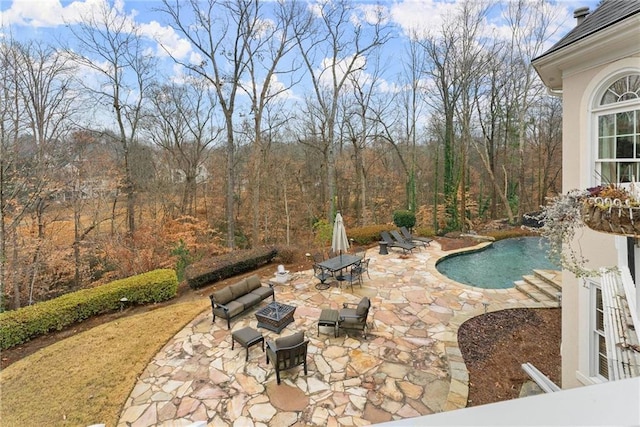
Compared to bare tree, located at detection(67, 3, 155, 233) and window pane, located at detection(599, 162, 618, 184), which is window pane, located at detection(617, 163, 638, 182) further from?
bare tree, located at detection(67, 3, 155, 233)

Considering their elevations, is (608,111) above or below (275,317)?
above

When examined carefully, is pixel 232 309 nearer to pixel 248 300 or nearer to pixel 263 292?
pixel 248 300

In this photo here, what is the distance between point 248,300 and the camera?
23.7 ft

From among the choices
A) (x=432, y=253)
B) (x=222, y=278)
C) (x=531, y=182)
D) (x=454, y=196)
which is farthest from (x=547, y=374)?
(x=531, y=182)

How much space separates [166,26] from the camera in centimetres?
1239

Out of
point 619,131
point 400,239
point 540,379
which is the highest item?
point 619,131

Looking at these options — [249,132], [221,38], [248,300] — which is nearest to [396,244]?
[248,300]

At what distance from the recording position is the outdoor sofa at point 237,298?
6.69 m

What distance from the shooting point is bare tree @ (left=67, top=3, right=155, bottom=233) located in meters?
12.1

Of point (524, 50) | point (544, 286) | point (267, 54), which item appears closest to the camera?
point (544, 286)

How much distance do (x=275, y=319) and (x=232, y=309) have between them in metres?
1.18

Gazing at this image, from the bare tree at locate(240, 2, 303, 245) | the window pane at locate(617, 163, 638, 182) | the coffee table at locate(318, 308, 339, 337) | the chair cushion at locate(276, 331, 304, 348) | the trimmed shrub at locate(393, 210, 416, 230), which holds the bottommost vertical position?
the coffee table at locate(318, 308, 339, 337)

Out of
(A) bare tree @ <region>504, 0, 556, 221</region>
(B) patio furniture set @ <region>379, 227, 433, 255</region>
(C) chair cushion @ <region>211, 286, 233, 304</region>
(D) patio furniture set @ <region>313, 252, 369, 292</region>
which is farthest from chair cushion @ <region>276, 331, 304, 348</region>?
(A) bare tree @ <region>504, 0, 556, 221</region>

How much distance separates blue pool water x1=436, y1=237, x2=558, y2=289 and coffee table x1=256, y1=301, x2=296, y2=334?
6.04 metres
